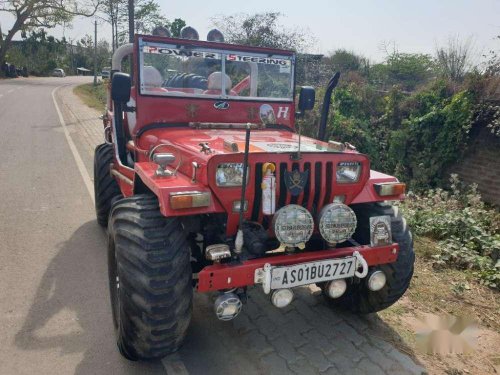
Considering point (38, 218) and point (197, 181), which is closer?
point (197, 181)

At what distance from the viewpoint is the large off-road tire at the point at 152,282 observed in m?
2.67

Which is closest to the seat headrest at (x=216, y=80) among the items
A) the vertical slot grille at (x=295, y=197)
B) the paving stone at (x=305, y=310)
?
the vertical slot grille at (x=295, y=197)

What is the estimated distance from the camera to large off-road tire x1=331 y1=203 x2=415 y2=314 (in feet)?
11.2

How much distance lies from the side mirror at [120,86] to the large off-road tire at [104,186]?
1.72 m

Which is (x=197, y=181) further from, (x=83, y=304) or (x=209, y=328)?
(x=83, y=304)

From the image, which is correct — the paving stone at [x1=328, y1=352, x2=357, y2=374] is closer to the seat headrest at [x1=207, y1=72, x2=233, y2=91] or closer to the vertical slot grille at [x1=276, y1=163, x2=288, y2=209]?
the vertical slot grille at [x1=276, y1=163, x2=288, y2=209]

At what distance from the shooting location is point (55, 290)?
403cm

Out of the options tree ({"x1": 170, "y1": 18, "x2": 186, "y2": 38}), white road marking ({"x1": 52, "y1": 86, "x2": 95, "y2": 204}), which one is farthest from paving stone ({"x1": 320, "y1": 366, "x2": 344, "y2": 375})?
tree ({"x1": 170, "y1": 18, "x2": 186, "y2": 38})

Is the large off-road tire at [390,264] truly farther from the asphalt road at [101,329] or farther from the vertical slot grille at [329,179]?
the vertical slot grille at [329,179]

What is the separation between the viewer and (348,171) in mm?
3248

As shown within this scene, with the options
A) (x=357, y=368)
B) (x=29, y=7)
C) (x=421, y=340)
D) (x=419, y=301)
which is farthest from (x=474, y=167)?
(x=29, y=7)

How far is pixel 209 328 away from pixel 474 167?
8.06m

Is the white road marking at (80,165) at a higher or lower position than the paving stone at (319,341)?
higher

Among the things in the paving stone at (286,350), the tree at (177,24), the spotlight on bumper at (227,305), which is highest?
the tree at (177,24)
